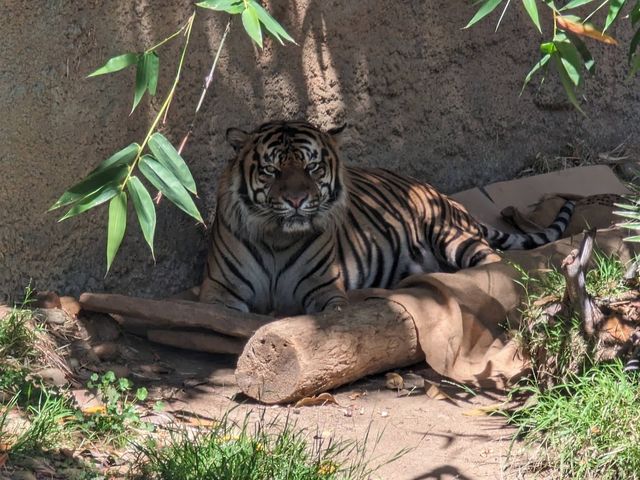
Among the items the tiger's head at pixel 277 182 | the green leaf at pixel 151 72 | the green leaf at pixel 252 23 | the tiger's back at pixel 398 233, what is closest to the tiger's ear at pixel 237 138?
the tiger's head at pixel 277 182

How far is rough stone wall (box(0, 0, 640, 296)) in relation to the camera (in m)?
5.30

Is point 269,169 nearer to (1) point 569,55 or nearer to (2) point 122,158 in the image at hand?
(1) point 569,55

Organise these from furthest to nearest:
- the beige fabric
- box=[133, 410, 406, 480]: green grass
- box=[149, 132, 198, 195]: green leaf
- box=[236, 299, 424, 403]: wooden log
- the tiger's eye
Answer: the tiger's eye → the beige fabric → box=[236, 299, 424, 403]: wooden log → box=[133, 410, 406, 480]: green grass → box=[149, 132, 198, 195]: green leaf

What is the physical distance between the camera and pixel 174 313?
5383 mm

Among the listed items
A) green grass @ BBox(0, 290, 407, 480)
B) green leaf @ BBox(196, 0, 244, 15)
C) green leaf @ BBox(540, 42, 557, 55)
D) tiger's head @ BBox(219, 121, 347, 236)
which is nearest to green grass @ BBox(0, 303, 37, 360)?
green grass @ BBox(0, 290, 407, 480)

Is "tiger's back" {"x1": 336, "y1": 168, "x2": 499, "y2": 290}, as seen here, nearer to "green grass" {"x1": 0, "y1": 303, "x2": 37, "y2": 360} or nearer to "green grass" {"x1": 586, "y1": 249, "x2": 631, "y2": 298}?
"green grass" {"x1": 586, "y1": 249, "x2": 631, "y2": 298}

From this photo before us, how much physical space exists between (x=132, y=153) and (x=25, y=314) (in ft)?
7.03

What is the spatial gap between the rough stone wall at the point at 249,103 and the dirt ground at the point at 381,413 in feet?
2.24

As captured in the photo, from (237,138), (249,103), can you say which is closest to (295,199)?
(237,138)

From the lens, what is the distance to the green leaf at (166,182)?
9.33ft

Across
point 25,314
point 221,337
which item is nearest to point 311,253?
point 221,337

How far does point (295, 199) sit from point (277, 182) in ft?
0.56

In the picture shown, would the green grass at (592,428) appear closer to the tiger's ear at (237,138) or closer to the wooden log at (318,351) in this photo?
the wooden log at (318,351)

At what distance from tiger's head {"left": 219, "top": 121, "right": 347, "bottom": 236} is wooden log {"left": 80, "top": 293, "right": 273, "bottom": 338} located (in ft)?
2.53
